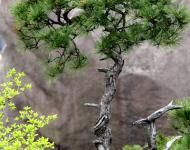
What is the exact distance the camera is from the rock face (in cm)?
443

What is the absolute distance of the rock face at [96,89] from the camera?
443 centimetres

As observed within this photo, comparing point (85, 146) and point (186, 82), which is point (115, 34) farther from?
point (85, 146)

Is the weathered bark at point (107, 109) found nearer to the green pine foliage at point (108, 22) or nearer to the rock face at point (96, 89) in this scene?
the green pine foliage at point (108, 22)

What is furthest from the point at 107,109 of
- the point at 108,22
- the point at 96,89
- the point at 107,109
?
the point at 96,89

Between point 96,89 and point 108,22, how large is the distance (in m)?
1.45

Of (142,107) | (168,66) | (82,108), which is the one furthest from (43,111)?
(168,66)

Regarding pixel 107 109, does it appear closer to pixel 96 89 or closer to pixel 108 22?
pixel 108 22

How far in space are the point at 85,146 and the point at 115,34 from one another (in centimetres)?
178

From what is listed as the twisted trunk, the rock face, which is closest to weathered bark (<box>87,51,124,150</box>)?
the twisted trunk

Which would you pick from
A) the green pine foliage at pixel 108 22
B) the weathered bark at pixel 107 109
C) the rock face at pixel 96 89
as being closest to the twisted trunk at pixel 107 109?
the weathered bark at pixel 107 109

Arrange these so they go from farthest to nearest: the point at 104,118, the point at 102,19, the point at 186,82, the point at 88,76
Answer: the point at 88,76, the point at 186,82, the point at 104,118, the point at 102,19

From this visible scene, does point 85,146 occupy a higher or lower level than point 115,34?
lower

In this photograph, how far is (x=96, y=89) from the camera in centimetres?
466

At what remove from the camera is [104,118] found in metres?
3.46
